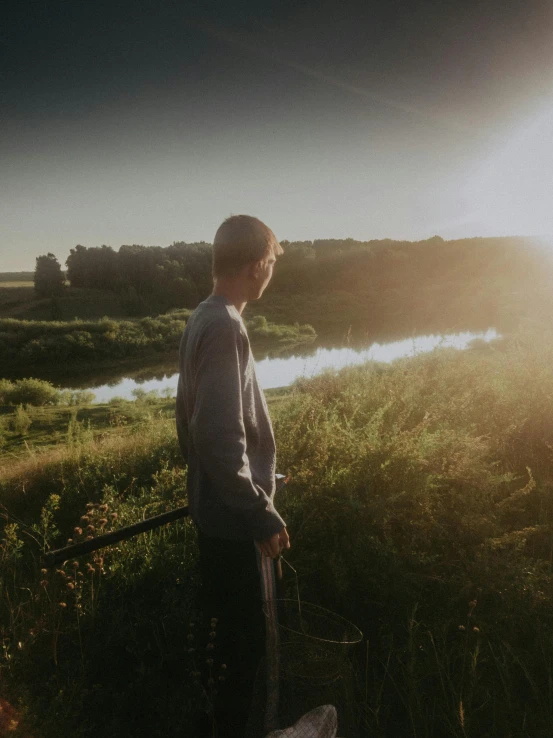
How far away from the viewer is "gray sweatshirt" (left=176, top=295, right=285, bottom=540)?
5.53 feet

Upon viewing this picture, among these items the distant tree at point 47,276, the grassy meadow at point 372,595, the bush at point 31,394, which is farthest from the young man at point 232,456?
the distant tree at point 47,276

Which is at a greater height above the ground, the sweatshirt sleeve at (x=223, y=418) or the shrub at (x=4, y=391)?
the sweatshirt sleeve at (x=223, y=418)

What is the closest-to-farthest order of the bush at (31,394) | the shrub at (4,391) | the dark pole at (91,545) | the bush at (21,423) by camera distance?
1. the dark pole at (91,545)
2. the bush at (21,423)
3. the shrub at (4,391)
4. the bush at (31,394)

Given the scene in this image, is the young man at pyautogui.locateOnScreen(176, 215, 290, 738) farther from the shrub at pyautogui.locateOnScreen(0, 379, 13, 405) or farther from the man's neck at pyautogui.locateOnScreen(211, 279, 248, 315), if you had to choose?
the shrub at pyautogui.locateOnScreen(0, 379, 13, 405)

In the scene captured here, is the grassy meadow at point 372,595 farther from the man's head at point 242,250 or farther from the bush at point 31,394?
the bush at point 31,394

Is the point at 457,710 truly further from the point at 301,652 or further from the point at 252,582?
the point at 252,582

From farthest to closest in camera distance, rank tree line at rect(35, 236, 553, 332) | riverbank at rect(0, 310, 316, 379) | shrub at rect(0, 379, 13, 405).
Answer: tree line at rect(35, 236, 553, 332)
riverbank at rect(0, 310, 316, 379)
shrub at rect(0, 379, 13, 405)

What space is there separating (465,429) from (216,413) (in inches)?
136

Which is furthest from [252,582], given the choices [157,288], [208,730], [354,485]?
[157,288]

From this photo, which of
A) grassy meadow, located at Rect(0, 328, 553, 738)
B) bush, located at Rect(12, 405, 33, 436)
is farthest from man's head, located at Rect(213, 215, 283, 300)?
bush, located at Rect(12, 405, 33, 436)

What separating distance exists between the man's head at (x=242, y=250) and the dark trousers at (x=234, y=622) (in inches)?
48.5

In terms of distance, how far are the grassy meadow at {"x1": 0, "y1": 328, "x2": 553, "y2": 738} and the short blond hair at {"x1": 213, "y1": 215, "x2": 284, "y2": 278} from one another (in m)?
1.72

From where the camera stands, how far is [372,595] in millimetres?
2846

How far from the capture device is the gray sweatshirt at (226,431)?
1686 millimetres
